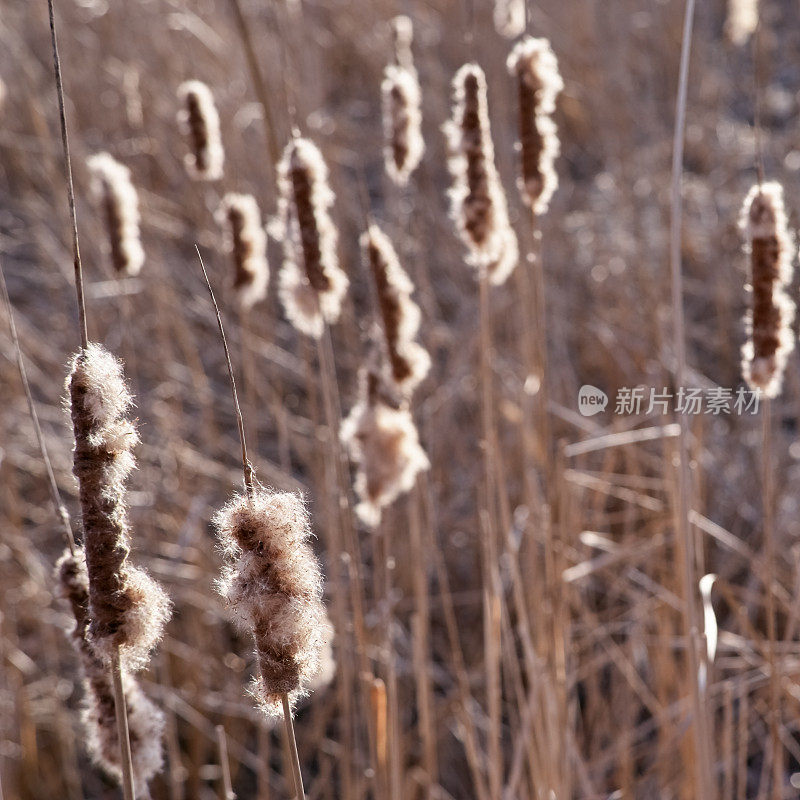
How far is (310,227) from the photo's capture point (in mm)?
1256

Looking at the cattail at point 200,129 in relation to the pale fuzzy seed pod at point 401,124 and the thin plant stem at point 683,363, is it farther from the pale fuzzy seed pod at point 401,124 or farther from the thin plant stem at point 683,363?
the thin plant stem at point 683,363

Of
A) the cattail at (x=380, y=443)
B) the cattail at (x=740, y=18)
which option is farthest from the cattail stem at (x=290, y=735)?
the cattail at (x=740, y=18)

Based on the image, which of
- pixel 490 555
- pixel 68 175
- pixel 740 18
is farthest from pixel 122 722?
pixel 740 18

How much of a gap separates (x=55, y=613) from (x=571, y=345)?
5.76 feet

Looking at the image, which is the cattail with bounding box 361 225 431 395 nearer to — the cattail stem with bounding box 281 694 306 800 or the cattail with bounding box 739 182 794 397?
the cattail with bounding box 739 182 794 397

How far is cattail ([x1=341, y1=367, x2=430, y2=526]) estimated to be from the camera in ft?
4.40

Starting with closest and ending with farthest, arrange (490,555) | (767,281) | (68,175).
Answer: (68,175)
(767,281)
(490,555)

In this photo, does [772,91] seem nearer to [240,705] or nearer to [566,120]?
[566,120]

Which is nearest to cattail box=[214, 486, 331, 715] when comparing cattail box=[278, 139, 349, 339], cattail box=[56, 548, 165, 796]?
cattail box=[56, 548, 165, 796]

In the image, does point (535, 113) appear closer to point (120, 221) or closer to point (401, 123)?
point (401, 123)

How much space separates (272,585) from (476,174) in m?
0.82

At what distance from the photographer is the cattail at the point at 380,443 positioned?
1.34 metres

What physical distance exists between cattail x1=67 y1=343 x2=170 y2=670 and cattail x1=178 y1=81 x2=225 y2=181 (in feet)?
3.18

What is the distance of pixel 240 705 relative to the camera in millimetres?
2100
